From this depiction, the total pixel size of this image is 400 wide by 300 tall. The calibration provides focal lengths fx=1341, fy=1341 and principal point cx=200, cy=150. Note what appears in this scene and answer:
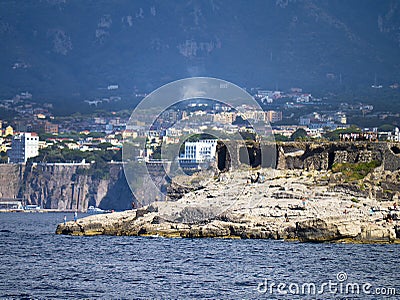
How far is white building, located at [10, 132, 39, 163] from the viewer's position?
491 feet

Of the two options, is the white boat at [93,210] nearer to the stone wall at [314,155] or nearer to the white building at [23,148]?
the white building at [23,148]

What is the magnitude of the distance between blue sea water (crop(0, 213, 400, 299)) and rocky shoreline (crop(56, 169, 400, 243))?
2.57 ft

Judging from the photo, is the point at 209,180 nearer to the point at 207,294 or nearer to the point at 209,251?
the point at 209,251

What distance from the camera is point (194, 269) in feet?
134

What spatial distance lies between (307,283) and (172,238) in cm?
1535

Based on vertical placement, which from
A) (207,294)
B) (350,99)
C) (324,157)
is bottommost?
(207,294)

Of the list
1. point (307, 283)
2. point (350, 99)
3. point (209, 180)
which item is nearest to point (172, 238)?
point (209, 180)

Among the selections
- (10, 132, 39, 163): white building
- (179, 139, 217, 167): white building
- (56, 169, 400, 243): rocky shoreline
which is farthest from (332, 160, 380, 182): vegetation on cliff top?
(10, 132, 39, 163): white building

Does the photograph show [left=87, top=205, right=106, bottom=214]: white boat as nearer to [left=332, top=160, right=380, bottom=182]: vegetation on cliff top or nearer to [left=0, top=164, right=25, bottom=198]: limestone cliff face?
[left=0, top=164, right=25, bottom=198]: limestone cliff face

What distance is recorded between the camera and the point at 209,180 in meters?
62.0

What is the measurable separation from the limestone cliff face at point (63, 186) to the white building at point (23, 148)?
8.91m

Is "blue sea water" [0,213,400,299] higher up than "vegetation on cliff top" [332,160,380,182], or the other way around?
"vegetation on cliff top" [332,160,380,182]

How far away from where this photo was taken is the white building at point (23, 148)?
14962 centimetres

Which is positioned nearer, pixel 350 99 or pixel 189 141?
pixel 189 141
